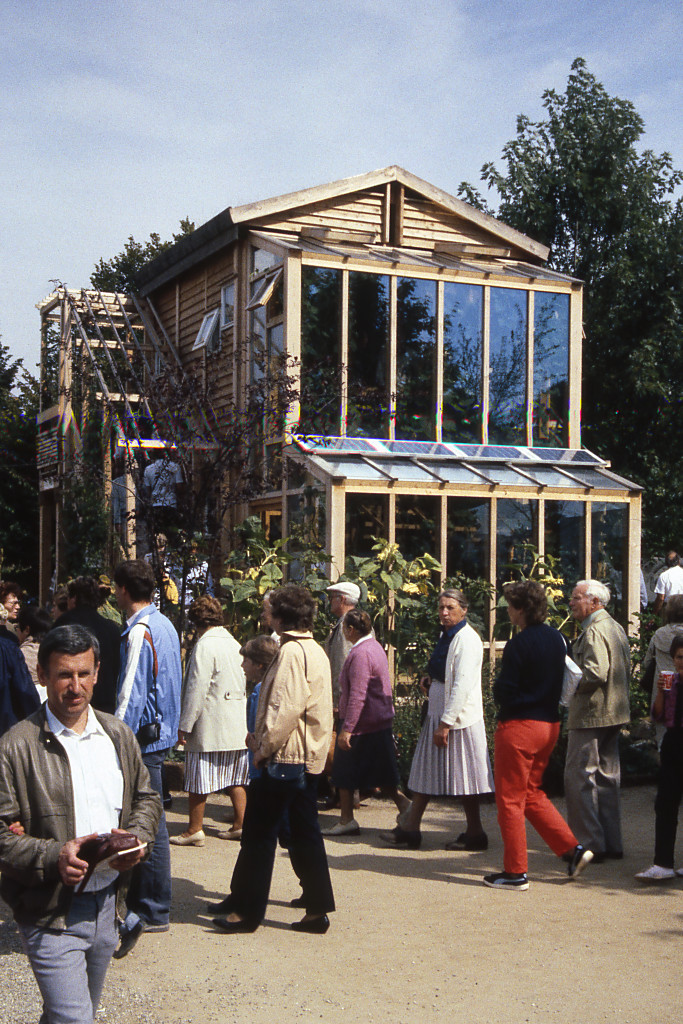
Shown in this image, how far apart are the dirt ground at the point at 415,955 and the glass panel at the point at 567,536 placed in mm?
Result: 7289

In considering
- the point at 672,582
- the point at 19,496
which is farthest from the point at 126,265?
the point at 672,582

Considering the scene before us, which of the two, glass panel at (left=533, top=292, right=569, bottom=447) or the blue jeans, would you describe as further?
glass panel at (left=533, top=292, right=569, bottom=447)

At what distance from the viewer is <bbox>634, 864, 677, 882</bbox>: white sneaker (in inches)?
267

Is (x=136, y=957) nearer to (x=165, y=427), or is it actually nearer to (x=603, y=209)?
(x=165, y=427)

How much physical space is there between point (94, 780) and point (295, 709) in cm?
241

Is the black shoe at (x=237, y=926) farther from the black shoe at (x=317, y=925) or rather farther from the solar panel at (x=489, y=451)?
the solar panel at (x=489, y=451)

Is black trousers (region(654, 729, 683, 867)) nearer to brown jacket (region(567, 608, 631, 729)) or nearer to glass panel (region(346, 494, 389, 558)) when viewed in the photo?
brown jacket (region(567, 608, 631, 729))

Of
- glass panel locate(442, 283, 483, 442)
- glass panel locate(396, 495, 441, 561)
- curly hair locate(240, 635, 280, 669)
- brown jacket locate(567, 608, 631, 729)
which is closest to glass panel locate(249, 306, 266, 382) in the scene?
glass panel locate(442, 283, 483, 442)

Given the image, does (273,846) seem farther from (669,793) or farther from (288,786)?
(669,793)

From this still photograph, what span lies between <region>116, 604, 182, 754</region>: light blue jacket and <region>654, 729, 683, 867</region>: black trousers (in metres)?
2.99

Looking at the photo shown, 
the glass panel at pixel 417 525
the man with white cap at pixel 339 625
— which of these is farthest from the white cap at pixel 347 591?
the glass panel at pixel 417 525

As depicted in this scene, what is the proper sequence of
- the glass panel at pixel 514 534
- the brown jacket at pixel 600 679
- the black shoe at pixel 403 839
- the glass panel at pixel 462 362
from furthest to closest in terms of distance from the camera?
the glass panel at pixel 462 362 < the glass panel at pixel 514 534 < the black shoe at pixel 403 839 < the brown jacket at pixel 600 679

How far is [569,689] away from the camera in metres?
6.99

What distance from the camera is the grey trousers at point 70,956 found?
3.26 m
